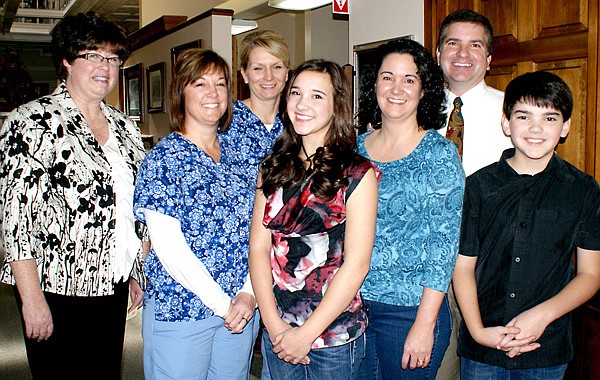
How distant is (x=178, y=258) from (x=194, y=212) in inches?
6.3

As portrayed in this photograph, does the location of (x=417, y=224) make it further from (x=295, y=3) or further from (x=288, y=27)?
(x=288, y=27)

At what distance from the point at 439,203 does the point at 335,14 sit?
319 cm

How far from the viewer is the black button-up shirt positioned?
71.2 inches

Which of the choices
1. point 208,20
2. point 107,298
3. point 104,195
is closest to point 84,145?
point 104,195

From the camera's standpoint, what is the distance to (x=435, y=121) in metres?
1.95

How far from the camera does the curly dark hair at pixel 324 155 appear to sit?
68.8 inches

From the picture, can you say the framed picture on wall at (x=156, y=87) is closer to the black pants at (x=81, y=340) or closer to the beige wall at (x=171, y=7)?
the beige wall at (x=171, y=7)

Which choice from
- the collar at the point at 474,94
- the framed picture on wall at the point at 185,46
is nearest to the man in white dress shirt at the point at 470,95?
the collar at the point at 474,94

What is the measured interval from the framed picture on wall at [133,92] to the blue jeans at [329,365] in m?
7.71

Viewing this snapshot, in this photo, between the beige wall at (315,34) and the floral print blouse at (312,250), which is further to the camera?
the beige wall at (315,34)

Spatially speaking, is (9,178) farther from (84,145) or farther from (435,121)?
(435,121)


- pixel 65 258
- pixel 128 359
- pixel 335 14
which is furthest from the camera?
pixel 335 14

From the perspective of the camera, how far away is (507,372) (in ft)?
6.08

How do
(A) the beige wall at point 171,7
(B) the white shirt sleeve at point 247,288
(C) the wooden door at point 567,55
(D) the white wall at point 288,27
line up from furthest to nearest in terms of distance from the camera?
(A) the beige wall at point 171,7
(D) the white wall at point 288,27
(C) the wooden door at point 567,55
(B) the white shirt sleeve at point 247,288
